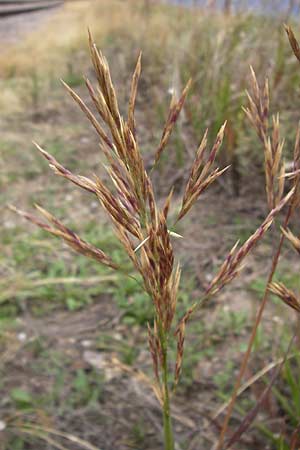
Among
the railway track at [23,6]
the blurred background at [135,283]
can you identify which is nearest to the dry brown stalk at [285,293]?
the blurred background at [135,283]

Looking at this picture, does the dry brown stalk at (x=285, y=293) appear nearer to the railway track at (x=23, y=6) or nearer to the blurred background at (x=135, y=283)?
the blurred background at (x=135, y=283)

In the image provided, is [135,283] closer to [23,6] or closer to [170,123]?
[170,123]

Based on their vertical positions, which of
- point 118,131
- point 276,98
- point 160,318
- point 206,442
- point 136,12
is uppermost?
point 118,131

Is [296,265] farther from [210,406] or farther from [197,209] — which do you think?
[210,406]

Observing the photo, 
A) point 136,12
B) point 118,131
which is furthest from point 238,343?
point 136,12

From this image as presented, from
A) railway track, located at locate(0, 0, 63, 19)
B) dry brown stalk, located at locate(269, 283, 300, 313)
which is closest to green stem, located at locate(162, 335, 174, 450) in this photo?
dry brown stalk, located at locate(269, 283, 300, 313)

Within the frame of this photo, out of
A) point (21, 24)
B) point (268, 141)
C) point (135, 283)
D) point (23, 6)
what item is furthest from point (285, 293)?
point (23, 6)
